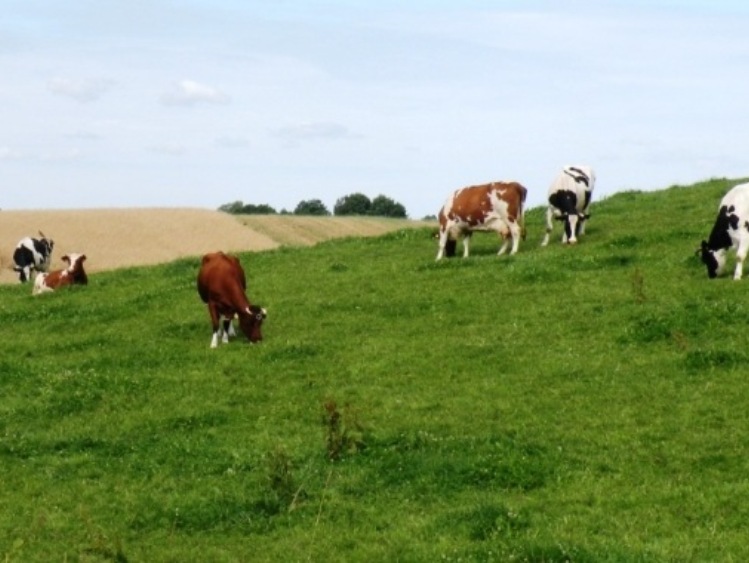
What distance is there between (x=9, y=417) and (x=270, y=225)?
54.6 metres

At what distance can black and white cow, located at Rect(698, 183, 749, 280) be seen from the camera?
72.3ft

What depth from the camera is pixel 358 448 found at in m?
14.1

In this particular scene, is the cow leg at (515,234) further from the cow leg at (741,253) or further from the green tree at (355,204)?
the green tree at (355,204)


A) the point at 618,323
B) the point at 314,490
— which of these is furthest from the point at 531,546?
the point at 618,323

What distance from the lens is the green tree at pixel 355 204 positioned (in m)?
122

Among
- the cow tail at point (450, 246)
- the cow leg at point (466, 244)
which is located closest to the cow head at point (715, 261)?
the cow leg at point (466, 244)

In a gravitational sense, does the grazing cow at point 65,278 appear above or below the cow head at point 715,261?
below

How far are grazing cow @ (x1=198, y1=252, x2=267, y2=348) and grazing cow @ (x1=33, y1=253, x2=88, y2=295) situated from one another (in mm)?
11347

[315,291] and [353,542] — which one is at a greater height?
[315,291]

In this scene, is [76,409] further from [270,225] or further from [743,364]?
[270,225]

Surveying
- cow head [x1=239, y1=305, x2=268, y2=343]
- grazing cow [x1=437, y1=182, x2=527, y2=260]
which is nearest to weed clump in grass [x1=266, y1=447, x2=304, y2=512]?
cow head [x1=239, y1=305, x2=268, y2=343]

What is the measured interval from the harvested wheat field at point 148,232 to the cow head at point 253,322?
32.6 meters

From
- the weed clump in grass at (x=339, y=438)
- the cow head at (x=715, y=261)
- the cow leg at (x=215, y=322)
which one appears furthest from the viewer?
the cow head at (x=715, y=261)

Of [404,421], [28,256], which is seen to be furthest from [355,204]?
[404,421]
